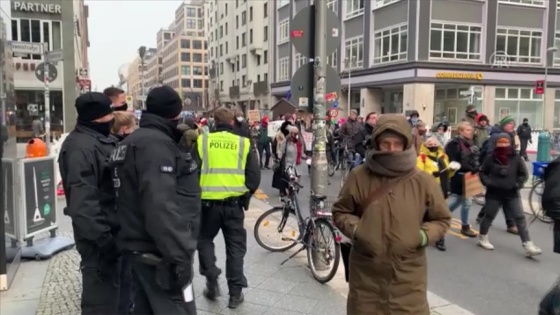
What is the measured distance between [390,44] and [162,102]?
32.4 metres

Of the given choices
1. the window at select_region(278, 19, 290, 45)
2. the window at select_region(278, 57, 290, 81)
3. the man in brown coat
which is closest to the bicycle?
the man in brown coat

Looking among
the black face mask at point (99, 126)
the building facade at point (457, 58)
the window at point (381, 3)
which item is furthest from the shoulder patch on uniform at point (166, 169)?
the window at point (381, 3)

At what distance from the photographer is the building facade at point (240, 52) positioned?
196 feet

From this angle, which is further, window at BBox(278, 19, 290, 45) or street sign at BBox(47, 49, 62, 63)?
window at BBox(278, 19, 290, 45)

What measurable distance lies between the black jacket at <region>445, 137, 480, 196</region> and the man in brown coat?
5.10m

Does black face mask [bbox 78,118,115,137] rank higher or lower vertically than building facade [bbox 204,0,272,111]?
lower

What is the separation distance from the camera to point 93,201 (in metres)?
3.51

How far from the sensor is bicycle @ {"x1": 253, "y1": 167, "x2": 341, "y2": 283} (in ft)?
18.0

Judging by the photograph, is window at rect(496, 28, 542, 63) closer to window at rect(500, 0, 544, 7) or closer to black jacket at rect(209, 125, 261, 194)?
window at rect(500, 0, 544, 7)

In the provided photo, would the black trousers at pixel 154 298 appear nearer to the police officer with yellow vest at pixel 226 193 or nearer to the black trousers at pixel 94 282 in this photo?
the black trousers at pixel 94 282

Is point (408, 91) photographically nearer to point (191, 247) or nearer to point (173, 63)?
point (191, 247)

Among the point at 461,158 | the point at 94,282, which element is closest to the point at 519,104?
the point at 461,158

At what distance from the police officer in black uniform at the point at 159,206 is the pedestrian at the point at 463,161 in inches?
223

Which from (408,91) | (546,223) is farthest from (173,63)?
(546,223)
